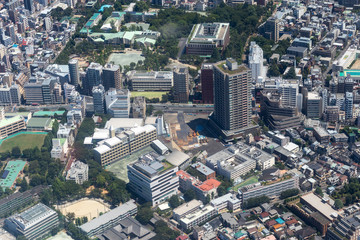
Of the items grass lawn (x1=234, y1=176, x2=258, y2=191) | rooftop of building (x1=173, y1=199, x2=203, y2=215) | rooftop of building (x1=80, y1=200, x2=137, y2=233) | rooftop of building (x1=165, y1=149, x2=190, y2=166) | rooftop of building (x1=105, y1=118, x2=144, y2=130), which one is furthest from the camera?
rooftop of building (x1=105, y1=118, x2=144, y2=130)

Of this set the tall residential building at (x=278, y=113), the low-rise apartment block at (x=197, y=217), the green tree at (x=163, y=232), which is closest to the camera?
the green tree at (x=163, y=232)

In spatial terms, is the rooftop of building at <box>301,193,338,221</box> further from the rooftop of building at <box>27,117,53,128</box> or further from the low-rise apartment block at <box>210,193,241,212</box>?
the rooftop of building at <box>27,117,53,128</box>

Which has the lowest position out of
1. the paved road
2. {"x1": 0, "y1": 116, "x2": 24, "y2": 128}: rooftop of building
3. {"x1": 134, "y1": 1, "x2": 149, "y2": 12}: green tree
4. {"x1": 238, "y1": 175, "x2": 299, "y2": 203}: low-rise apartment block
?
{"x1": 238, "y1": 175, "x2": 299, "y2": 203}: low-rise apartment block

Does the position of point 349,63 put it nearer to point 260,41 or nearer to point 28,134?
point 260,41

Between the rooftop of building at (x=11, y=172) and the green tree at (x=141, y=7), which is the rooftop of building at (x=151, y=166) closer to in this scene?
the rooftop of building at (x=11, y=172)

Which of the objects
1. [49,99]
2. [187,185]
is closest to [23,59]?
[49,99]

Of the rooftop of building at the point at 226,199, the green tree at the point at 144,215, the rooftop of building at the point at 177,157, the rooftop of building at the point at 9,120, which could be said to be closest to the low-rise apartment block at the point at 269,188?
the rooftop of building at the point at 226,199

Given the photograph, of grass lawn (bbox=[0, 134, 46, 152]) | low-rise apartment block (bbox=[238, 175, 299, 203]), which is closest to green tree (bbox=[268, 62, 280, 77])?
low-rise apartment block (bbox=[238, 175, 299, 203])
